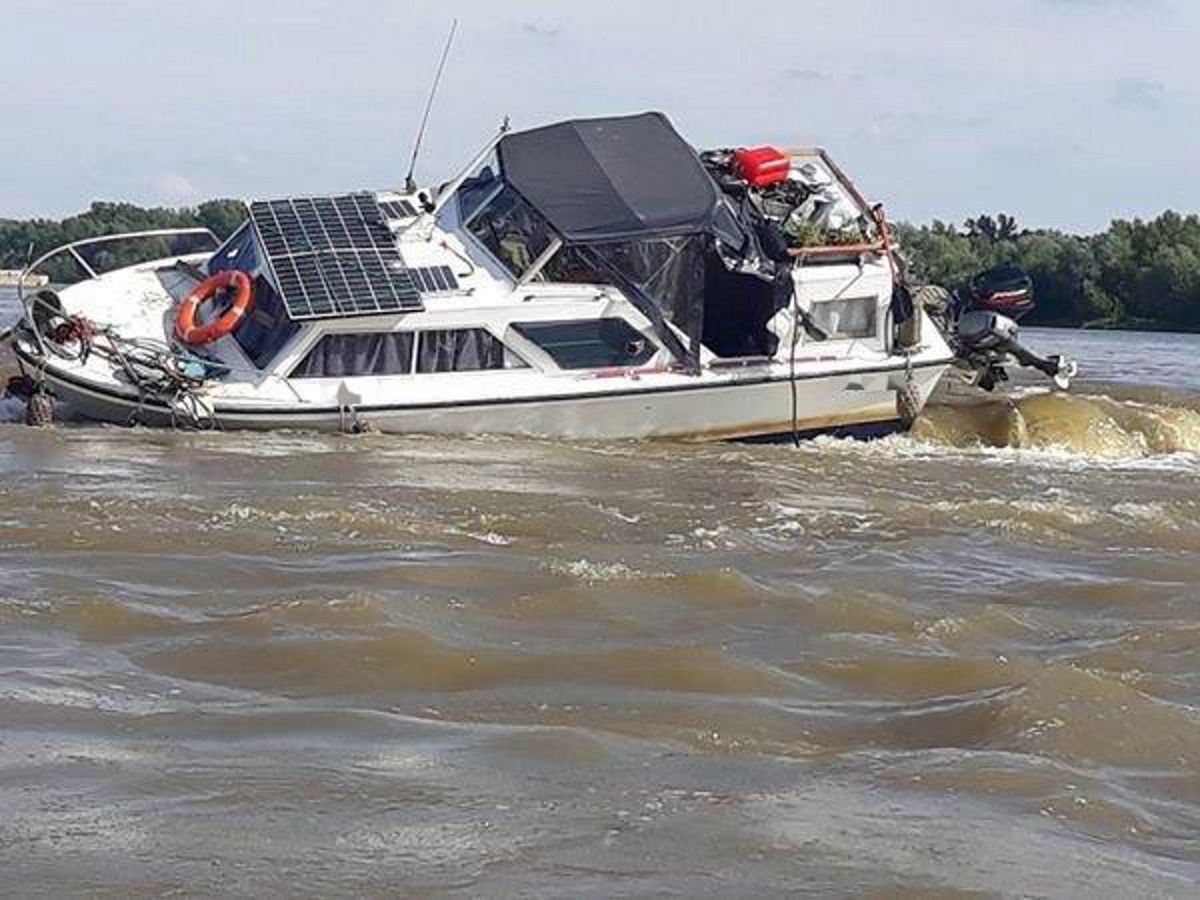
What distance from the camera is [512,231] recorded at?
15.6 m

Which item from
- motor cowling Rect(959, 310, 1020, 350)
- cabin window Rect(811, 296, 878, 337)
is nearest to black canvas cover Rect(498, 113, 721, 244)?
cabin window Rect(811, 296, 878, 337)

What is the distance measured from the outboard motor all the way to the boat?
2.37 ft

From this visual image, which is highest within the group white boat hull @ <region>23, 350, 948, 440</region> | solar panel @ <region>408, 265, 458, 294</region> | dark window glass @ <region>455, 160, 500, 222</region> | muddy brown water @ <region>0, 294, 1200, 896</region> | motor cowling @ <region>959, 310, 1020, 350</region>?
dark window glass @ <region>455, 160, 500, 222</region>

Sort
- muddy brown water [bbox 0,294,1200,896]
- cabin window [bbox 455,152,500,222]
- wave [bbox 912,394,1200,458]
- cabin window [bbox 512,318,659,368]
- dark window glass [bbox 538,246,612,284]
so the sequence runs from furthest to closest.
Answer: wave [bbox 912,394,1200,458] < cabin window [bbox 455,152,500,222] < dark window glass [bbox 538,246,612,284] < cabin window [bbox 512,318,659,368] < muddy brown water [bbox 0,294,1200,896]

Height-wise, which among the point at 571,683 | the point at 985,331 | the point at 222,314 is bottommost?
the point at 571,683

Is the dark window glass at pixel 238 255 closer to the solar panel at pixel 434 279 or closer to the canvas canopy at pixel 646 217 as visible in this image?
the solar panel at pixel 434 279

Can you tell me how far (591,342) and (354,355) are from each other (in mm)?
1979

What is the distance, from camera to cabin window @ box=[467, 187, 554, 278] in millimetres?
15258

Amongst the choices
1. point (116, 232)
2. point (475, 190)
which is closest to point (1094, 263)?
point (116, 232)

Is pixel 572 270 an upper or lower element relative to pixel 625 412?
upper

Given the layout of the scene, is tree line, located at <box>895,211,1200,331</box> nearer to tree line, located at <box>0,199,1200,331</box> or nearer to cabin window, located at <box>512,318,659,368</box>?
tree line, located at <box>0,199,1200,331</box>

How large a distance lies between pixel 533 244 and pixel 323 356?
2.07 metres

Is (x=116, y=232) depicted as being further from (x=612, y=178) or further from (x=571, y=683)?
(x=571, y=683)

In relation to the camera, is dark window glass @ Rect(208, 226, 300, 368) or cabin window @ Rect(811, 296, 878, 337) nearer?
dark window glass @ Rect(208, 226, 300, 368)
